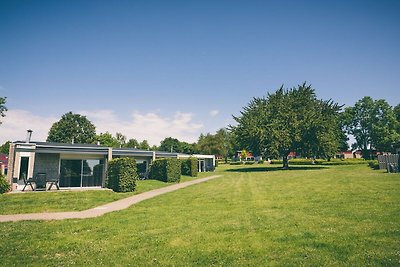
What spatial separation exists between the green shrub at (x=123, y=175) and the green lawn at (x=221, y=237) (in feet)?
26.8

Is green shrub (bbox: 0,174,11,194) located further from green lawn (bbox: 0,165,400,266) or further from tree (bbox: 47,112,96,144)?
tree (bbox: 47,112,96,144)

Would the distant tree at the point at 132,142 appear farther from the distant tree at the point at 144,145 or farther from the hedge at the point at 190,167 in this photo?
the hedge at the point at 190,167

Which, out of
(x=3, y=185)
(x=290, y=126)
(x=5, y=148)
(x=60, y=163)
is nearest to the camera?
(x=3, y=185)

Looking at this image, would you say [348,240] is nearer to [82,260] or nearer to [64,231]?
[82,260]

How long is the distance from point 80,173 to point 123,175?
612cm

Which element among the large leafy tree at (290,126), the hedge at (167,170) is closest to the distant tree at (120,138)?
the large leafy tree at (290,126)

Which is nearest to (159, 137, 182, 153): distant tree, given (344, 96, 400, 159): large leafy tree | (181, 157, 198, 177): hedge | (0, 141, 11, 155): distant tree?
(0, 141, 11, 155): distant tree

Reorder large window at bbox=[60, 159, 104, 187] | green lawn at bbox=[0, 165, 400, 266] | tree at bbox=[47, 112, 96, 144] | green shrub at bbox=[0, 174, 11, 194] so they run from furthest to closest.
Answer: tree at bbox=[47, 112, 96, 144] → large window at bbox=[60, 159, 104, 187] → green shrub at bbox=[0, 174, 11, 194] → green lawn at bbox=[0, 165, 400, 266]


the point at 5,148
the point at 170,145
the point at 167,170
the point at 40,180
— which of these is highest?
the point at 170,145

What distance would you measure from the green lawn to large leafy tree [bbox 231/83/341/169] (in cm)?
3309

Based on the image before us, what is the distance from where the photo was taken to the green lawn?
20.7 feet

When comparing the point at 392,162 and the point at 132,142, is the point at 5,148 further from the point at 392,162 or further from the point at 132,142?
the point at 392,162

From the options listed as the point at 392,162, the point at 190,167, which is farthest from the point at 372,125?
the point at 190,167

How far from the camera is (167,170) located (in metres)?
28.6
